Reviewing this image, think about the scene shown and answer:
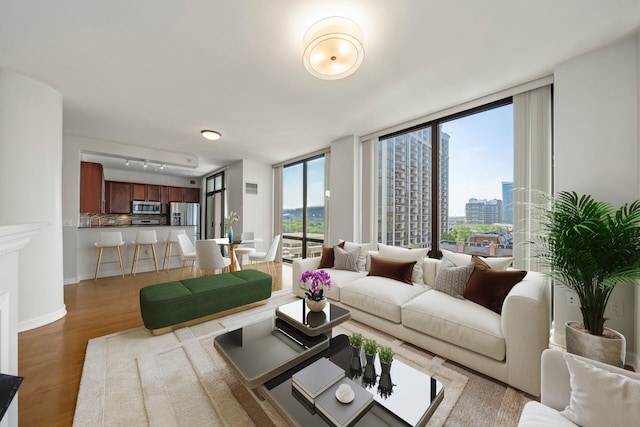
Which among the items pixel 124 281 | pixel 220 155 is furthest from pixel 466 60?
pixel 124 281

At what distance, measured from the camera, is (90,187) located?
5.88 meters

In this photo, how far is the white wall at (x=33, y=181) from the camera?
8.81 feet

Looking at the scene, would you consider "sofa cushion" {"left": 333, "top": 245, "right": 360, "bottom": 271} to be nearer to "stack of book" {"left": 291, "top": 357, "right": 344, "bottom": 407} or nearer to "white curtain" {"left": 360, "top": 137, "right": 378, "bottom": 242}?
"white curtain" {"left": 360, "top": 137, "right": 378, "bottom": 242}

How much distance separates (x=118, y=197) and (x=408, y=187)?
8092mm

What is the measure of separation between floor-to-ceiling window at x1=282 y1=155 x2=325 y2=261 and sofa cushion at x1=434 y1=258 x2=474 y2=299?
3.28 m

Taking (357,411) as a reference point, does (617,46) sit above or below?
above

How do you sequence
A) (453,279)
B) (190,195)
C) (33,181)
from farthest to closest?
1. (190,195)
2. (33,181)
3. (453,279)

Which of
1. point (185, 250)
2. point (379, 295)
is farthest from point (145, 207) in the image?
point (379, 295)

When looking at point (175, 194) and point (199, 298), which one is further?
point (175, 194)

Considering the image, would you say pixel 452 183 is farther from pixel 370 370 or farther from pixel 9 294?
pixel 9 294

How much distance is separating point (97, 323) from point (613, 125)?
5.60 metres

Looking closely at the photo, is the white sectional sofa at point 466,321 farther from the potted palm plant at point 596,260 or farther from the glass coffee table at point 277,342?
the glass coffee table at point 277,342

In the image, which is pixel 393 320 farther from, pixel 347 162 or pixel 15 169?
pixel 15 169

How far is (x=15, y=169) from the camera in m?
2.73
